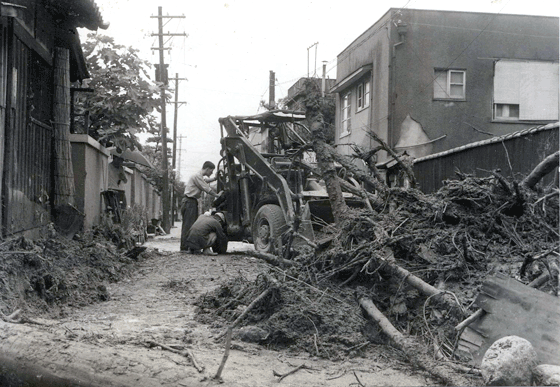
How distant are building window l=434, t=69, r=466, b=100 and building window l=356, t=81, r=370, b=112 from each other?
2.71 m

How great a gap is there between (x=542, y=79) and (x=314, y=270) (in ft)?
56.3

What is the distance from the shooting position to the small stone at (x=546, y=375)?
11.7 feet

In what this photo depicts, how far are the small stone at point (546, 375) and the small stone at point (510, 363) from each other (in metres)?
0.03

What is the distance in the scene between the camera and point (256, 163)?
33.4ft

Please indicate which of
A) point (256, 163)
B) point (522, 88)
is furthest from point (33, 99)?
point (522, 88)

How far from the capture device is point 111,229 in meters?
10.5

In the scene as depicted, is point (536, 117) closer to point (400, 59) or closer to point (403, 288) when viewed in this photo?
Result: point (400, 59)

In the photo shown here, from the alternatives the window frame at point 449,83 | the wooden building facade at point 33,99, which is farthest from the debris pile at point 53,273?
the window frame at point 449,83

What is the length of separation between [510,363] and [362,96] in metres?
19.2

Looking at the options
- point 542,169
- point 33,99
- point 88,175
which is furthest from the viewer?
point 88,175

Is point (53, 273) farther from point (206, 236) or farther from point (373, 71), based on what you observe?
point (373, 71)

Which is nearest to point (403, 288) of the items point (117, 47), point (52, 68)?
point (52, 68)

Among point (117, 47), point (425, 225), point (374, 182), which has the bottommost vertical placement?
point (425, 225)

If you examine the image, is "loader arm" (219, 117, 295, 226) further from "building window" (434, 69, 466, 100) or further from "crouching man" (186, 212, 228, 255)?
"building window" (434, 69, 466, 100)
